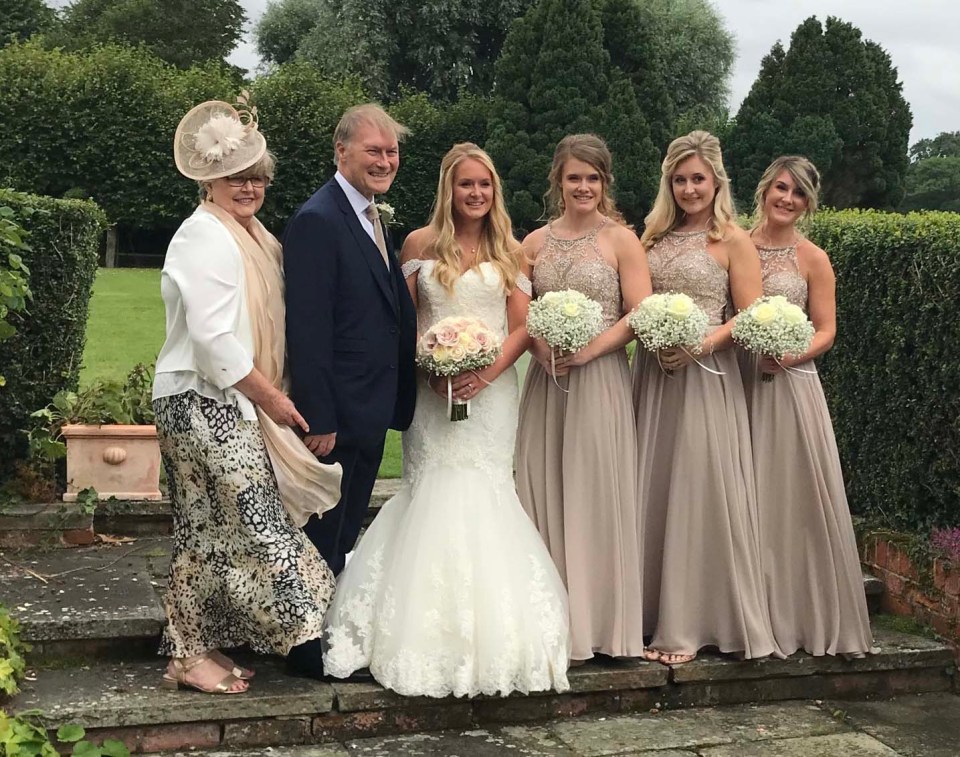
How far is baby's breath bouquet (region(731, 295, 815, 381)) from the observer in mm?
4754

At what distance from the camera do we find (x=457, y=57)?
41688 mm

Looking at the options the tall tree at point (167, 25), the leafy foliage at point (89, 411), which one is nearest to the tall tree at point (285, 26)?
the tall tree at point (167, 25)

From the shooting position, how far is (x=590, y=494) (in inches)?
191

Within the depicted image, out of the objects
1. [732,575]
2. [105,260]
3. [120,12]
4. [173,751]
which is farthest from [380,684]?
[120,12]

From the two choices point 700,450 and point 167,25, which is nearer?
point 700,450

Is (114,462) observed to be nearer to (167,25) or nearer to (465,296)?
(465,296)

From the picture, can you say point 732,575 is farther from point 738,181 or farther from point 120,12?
point 120,12

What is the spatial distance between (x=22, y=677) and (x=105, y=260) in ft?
76.4

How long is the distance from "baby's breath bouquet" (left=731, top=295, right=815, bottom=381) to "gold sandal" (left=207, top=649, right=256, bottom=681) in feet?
8.07

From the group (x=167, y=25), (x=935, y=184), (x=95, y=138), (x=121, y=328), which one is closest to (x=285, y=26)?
(x=167, y=25)

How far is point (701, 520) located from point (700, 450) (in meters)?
0.31

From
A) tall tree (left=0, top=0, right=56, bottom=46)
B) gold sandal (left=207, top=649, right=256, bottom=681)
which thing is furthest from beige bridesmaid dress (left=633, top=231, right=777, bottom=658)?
tall tree (left=0, top=0, right=56, bottom=46)

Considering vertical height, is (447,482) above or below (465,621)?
above

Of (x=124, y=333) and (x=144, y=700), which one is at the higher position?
(x=124, y=333)
